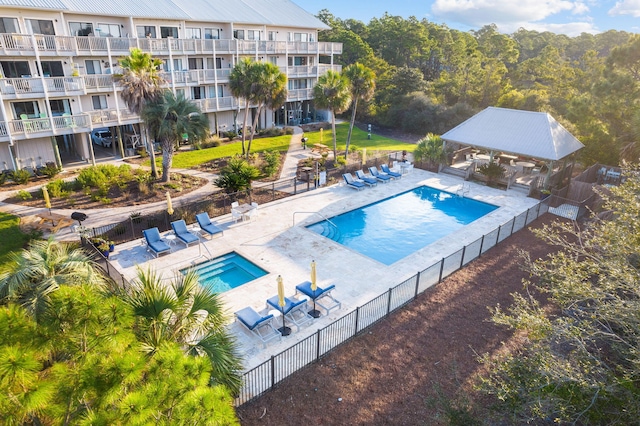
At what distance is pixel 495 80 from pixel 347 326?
4117cm

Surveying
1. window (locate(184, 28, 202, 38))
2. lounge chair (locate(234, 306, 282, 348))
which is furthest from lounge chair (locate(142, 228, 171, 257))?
window (locate(184, 28, 202, 38))

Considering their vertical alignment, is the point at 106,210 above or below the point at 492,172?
below

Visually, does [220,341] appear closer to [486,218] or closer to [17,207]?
[486,218]

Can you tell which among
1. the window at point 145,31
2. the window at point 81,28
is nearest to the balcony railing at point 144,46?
the window at point 145,31

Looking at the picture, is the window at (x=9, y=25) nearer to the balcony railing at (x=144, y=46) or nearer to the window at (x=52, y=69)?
the balcony railing at (x=144, y=46)

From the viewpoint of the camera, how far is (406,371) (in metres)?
10.8

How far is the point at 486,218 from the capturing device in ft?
69.9

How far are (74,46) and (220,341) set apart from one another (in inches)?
1038

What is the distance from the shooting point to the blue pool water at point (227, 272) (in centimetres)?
1535

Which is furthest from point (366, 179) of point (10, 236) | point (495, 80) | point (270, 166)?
point (495, 80)

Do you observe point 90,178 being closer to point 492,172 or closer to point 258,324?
point 258,324

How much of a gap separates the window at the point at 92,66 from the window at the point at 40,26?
2.55 m

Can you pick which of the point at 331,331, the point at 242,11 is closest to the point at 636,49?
the point at 331,331

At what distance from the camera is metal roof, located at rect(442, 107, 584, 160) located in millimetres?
24719
